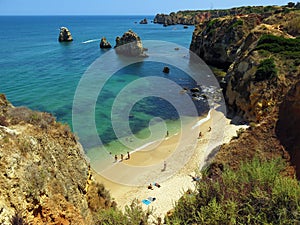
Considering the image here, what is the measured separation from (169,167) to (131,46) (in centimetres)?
A: 5178

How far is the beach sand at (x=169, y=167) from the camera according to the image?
17.4 metres

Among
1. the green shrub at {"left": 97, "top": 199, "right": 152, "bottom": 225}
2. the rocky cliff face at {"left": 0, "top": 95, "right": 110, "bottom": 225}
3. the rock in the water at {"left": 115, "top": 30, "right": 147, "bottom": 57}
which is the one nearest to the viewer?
the rocky cliff face at {"left": 0, "top": 95, "right": 110, "bottom": 225}

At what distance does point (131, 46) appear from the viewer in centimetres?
6806

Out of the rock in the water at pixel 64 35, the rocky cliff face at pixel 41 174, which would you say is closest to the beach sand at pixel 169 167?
the rocky cliff face at pixel 41 174

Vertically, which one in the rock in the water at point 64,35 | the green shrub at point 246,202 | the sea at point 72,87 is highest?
the rock in the water at point 64,35

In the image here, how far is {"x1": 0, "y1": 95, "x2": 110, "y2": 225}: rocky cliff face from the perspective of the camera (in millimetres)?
7594

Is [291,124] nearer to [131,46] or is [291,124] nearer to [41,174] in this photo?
[41,174]

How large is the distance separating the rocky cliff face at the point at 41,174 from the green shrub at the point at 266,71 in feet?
68.0

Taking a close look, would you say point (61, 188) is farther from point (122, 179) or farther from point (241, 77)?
point (241, 77)

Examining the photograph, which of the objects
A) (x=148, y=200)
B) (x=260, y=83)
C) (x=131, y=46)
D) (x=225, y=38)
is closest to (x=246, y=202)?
(x=148, y=200)

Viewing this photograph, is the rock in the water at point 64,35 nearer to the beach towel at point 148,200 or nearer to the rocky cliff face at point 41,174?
the beach towel at point 148,200

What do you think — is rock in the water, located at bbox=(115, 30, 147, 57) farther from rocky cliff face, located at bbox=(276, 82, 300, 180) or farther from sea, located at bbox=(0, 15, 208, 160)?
rocky cliff face, located at bbox=(276, 82, 300, 180)

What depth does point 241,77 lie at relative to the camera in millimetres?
29422

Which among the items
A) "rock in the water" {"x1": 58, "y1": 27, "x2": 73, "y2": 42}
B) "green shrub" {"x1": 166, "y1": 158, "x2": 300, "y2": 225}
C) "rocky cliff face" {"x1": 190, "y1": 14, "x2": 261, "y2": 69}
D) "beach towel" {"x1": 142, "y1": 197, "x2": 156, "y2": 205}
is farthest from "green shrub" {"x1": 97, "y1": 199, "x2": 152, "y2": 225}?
"rock in the water" {"x1": 58, "y1": 27, "x2": 73, "y2": 42}
